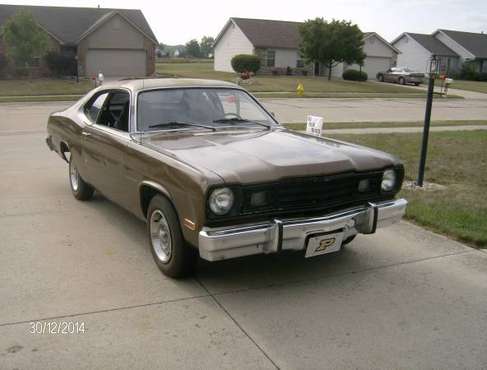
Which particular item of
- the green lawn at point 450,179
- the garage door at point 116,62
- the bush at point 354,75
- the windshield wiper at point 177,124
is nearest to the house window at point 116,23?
the garage door at point 116,62

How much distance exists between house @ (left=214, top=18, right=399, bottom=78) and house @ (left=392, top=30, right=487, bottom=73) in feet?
23.1

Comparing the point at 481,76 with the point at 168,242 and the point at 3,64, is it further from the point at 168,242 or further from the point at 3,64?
the point at 168,242

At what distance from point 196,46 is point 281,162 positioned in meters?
114

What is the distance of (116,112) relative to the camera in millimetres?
5734

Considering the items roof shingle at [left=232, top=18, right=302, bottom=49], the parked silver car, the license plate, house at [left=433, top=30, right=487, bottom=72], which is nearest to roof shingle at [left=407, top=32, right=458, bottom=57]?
house at [left=433, top=30, right=487, bottom=72]

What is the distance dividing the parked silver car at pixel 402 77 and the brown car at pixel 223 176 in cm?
4356

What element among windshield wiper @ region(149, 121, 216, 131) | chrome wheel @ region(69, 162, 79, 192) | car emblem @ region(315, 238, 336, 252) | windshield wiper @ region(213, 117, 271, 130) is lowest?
chrome wheel @ region(69, 162, 79, 192)

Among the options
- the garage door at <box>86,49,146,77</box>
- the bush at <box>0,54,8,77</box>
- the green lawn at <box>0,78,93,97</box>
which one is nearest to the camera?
the green lawn at <box>0,78,93,97</box>

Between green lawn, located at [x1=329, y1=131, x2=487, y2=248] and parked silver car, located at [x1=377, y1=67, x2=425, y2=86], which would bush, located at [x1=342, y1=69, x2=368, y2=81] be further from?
green lawn, located at [x1=329, y1=131, x2=487, y2=248]

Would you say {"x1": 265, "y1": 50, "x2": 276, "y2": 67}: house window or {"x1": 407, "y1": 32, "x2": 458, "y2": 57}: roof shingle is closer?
{"x1": 265, "y1": 50, "x2": 276, "y2": 67}: house window

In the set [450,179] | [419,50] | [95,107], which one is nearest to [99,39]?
[450,179]

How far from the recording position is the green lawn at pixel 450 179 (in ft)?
19.6

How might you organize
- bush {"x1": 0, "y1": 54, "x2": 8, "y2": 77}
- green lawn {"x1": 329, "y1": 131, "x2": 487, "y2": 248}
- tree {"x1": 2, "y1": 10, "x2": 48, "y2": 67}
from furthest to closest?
bush {"x1": 0, "y1": 54, "x2": 8, "y2": 77}
tree {"x1": 2, "y1": 10, "x2": 48, "y2": 67}
green lawn {"x1": 329, "y1": 131, "x2": 487, "y2": 248}
